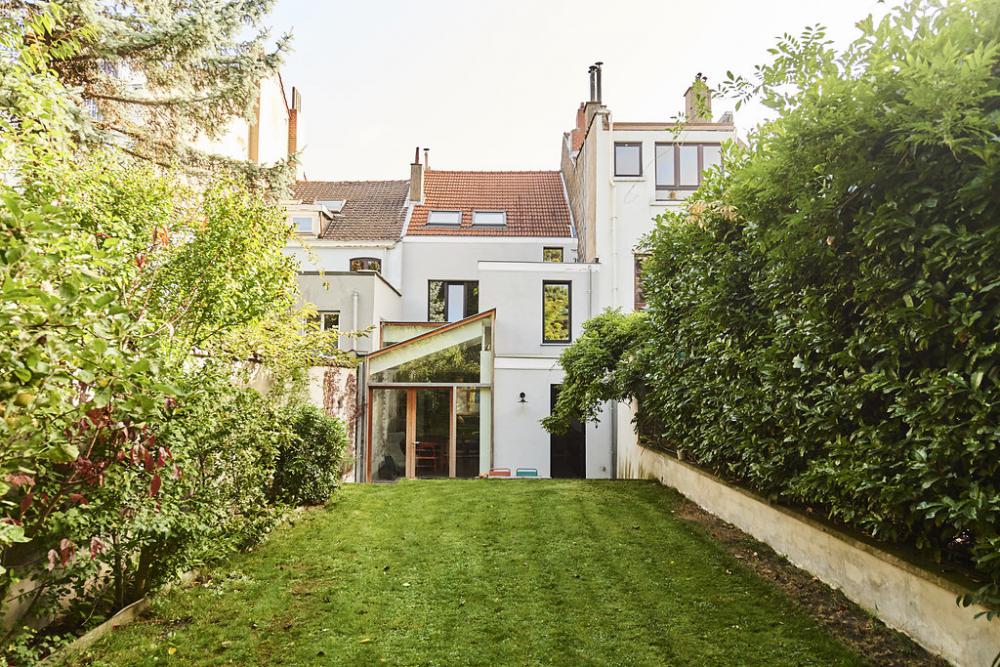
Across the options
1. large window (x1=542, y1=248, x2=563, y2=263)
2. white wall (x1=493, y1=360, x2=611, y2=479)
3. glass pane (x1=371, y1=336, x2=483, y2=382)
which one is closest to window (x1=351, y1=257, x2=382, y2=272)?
large window (x1=542, y1=248, x2=563, y2=263)

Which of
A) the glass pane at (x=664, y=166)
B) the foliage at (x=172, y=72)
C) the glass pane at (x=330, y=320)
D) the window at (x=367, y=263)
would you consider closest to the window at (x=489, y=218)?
the window at (x=367, y=263)

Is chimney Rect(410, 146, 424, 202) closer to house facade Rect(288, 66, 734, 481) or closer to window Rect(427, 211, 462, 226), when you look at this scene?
house facade Rect(288, 66, 734, 481)

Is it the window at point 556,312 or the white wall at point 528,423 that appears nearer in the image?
the white wall at point 528,423

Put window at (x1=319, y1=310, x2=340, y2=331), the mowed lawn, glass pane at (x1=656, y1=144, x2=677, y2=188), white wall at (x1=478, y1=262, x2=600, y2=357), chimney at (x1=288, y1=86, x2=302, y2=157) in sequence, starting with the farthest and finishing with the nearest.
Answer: chimney at (x1=288, y1=86, x2=302, y2=157) < glass pane at (x1=656, y1=144, x2=677, y2=188) < white wall at (x1=478, y1=262, x2=600, y2=357) < window at (x1=319, y1=310, x2=340, y2=331) < the mowed lawn

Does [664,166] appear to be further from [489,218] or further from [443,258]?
[443,258]

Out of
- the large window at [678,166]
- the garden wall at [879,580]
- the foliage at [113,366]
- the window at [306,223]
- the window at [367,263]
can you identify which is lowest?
the garden wall at [879,580]

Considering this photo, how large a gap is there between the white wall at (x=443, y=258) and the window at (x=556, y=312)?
11.3ft

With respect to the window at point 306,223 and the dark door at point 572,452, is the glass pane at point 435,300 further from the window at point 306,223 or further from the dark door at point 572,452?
the dark door at point 572,452

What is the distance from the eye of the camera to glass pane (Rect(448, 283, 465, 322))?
2253 centimetres

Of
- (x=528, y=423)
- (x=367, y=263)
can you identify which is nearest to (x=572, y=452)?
(x=528, y=423)

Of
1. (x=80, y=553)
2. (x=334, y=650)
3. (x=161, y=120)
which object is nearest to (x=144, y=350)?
(x=80, y=553)

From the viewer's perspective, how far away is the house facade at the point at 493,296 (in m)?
17.2

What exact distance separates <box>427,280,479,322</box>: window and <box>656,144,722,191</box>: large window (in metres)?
7.35

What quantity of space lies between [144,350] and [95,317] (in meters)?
0.51
